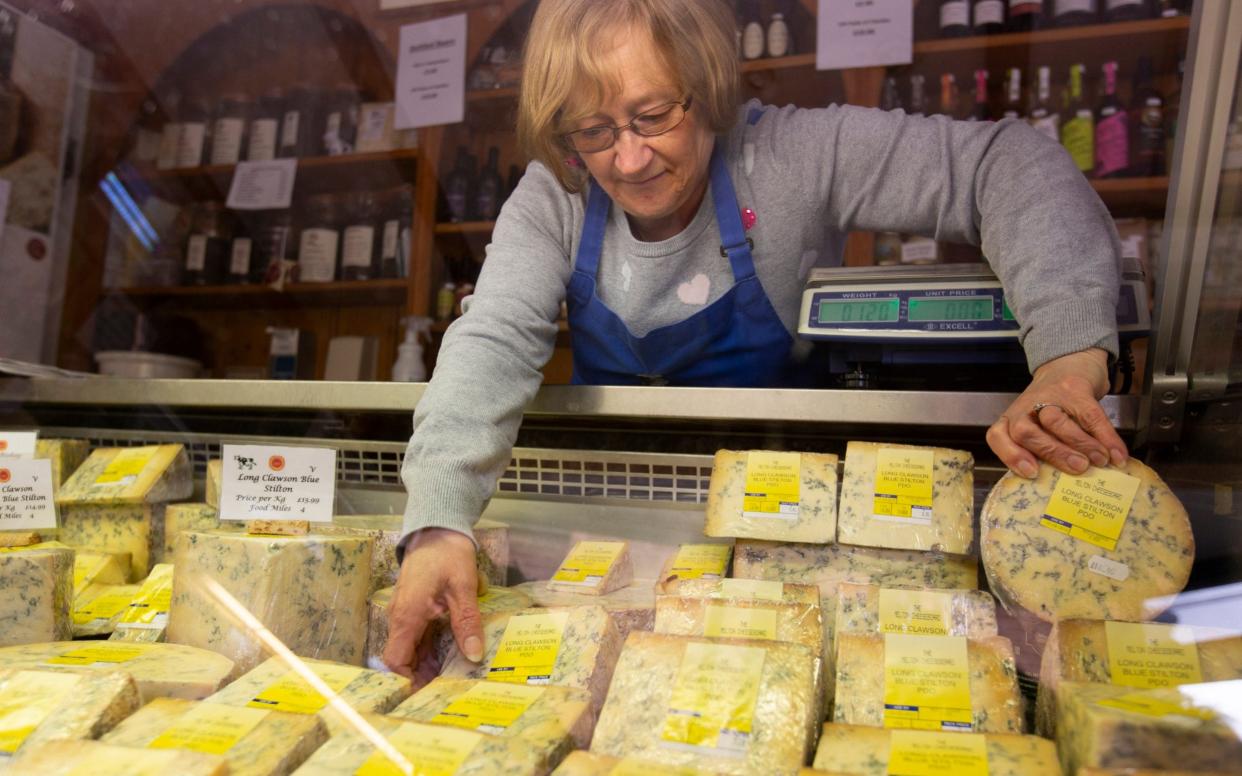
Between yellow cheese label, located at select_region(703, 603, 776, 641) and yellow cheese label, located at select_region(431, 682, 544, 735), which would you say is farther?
yellow cheese label, located at select_region(703, 603, 776, 641)

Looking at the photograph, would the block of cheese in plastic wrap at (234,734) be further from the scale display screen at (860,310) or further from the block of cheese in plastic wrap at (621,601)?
the scale display screen at (860,310)

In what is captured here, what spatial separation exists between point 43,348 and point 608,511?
3600 millimetres

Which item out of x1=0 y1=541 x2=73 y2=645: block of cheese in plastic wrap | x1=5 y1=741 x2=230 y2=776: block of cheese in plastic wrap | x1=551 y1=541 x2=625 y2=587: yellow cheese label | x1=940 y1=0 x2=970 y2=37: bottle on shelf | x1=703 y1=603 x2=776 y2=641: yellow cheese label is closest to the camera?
x1=5 y1=741 x2=230 y2=776: block of cheese in plastic wrap

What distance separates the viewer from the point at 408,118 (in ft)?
13.3

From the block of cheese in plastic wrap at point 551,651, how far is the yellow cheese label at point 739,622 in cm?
13

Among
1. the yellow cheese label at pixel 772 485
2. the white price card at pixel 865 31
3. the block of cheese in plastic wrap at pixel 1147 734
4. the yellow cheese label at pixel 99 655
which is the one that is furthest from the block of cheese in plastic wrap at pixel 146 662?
the white price card at pixel 865 31

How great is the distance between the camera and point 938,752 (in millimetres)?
865

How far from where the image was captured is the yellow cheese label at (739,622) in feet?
3.67

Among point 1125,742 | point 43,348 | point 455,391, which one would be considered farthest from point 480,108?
point 1125,742

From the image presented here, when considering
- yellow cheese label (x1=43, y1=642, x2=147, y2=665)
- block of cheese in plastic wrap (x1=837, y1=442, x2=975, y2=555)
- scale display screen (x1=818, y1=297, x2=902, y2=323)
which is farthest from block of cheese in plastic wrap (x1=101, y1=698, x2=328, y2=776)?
scale display screen (x1=818, y1=297, x2=902, y2=323)

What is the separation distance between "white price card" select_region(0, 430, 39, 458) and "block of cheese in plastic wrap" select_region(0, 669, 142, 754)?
0.74 m

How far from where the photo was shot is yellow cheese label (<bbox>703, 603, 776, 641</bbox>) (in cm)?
112

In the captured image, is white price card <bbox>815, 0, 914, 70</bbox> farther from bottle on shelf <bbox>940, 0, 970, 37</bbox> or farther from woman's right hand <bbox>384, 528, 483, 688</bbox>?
woman's right hand <bbox>384, 528, 483, 688</bbox>

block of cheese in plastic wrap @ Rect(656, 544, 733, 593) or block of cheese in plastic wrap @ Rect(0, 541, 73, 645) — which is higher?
block of cheese in plastic wrap @ Rect(656, 544, 733, 593)
